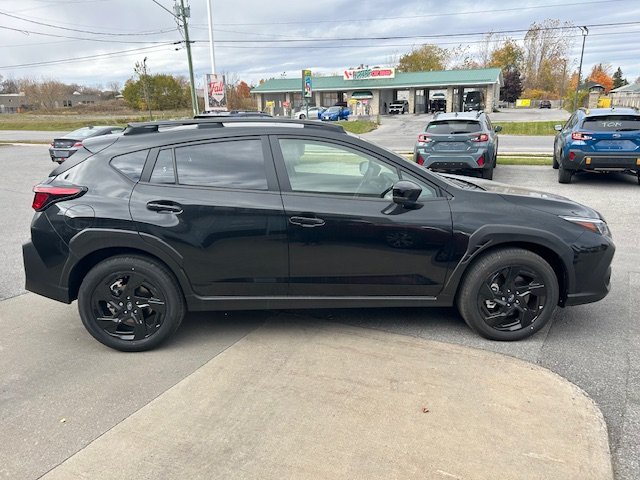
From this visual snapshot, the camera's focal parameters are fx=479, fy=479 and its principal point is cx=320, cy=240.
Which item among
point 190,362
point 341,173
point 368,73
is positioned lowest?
point 190,362

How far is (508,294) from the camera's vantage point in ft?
12.0

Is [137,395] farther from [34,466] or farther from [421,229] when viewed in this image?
[421,229]

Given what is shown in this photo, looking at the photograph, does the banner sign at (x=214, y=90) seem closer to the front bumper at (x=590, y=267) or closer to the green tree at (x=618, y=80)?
the front bumper at (x=590, y=267)

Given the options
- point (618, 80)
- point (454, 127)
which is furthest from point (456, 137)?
point (618, 80)

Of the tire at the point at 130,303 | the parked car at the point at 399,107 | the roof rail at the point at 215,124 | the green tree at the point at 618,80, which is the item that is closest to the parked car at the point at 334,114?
the parked car at the point at 399,107

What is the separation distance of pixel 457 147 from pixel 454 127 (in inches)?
21.3

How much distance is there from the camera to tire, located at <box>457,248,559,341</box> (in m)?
3.60

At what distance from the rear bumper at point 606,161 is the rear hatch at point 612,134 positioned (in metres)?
0.08

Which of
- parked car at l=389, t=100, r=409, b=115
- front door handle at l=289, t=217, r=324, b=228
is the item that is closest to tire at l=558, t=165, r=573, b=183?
front door handle at l=289, t=217, r=324, b=228

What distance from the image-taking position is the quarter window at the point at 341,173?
3635 millimetres

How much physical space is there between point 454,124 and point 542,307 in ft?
25.9

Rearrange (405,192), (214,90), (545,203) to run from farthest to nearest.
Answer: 1. (214,90)
2. (545,203)
3. (405,192)

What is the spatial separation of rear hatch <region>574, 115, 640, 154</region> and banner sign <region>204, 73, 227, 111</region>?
1841 cm

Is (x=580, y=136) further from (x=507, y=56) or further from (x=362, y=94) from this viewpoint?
(x=507, y=56)
